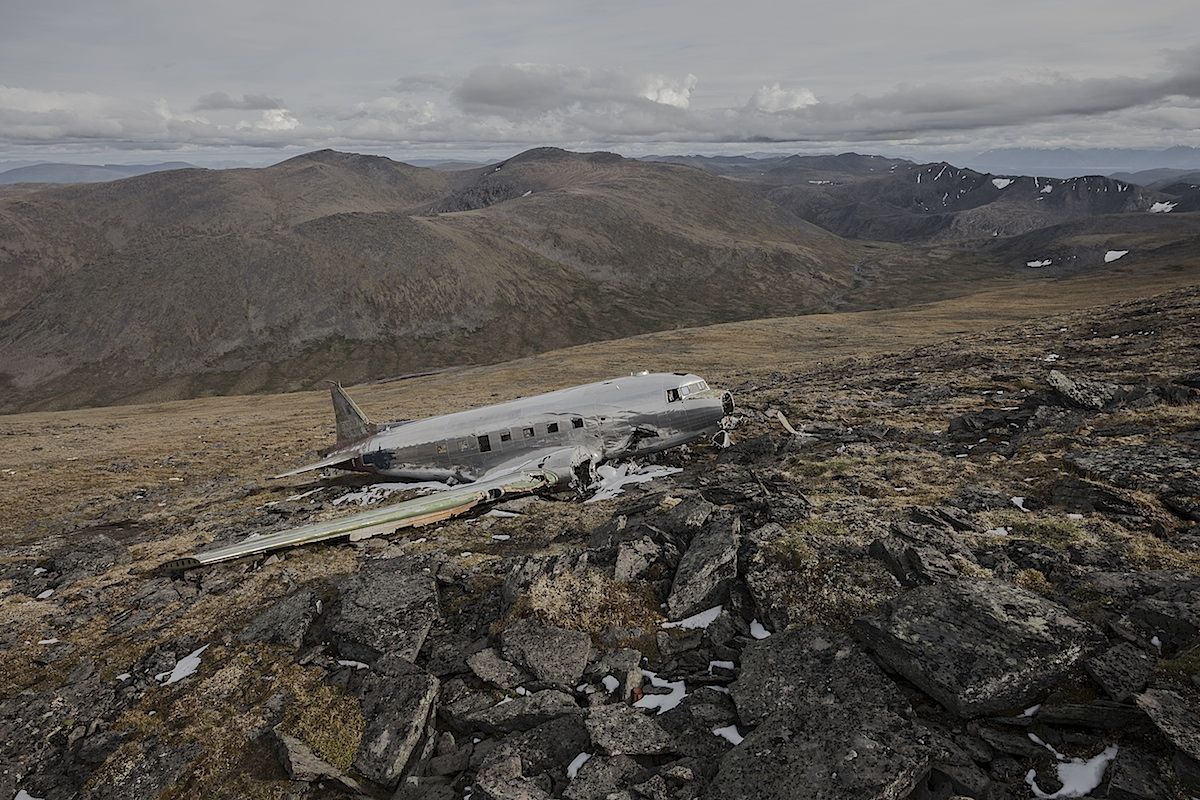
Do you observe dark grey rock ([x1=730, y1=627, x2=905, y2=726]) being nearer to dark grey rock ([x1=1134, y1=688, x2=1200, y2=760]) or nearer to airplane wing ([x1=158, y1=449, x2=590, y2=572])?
dark grey rock ([x1=1134, y1=688, x2=1200, y2=760])

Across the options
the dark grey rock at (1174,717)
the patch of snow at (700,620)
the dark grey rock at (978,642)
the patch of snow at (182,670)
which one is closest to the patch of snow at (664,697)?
the patch of snow at (700,620)

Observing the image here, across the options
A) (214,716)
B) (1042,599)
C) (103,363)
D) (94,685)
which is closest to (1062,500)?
(1042,599)

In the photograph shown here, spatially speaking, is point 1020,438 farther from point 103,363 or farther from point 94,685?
point 103,363

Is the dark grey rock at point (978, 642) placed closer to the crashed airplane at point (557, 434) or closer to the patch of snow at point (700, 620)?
the patch of snow at point (700, 620)

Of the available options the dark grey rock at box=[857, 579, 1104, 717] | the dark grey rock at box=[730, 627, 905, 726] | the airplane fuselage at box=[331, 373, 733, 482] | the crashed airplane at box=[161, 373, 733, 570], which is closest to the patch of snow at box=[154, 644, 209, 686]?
the crashed airplane at box=[161, 373, 733, 570]

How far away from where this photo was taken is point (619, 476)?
2469 centimetres

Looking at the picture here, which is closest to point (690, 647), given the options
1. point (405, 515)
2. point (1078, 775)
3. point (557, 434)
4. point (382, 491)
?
point (1078, 775)

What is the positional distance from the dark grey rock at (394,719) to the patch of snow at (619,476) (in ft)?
36.8

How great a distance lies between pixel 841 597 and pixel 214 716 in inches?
499

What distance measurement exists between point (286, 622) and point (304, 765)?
4697 mm

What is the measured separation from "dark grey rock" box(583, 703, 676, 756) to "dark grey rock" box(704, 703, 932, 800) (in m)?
1.22

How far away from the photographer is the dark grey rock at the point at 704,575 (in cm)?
1286

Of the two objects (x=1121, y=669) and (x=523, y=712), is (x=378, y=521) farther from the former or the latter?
(x=1121, y=669)

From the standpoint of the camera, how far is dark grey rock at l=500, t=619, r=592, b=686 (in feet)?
37.4
